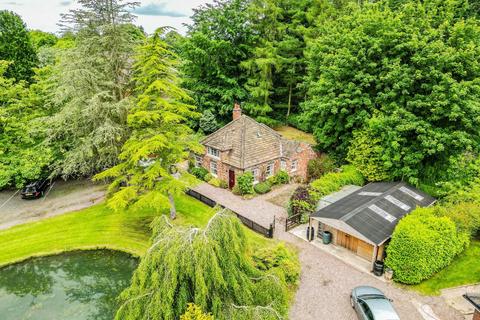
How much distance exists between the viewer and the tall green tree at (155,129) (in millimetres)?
17641

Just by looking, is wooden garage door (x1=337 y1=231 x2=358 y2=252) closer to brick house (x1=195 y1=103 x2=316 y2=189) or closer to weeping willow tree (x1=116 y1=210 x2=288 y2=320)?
weeping willow tree (x1=116 y1=210 x2=288 y2=320)

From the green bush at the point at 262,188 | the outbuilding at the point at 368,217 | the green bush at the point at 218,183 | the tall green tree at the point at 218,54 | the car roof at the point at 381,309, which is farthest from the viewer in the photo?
the tall green tree at the point at 218,54

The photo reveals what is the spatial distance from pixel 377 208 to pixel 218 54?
24.8 meters

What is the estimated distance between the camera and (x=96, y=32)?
2117 cm

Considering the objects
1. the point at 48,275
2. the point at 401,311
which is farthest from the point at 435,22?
the point at 48,275

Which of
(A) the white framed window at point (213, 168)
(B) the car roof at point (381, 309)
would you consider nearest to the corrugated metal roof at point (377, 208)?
(B) the car roof at point (381, 309)

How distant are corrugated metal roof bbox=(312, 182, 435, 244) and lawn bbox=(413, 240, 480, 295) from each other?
2.90m

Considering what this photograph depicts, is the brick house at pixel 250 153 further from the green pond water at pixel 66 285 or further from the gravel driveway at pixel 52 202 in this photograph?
the green pond water at pixel 66 285

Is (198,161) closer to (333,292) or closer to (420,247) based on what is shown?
(333,292)

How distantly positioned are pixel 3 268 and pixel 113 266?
6.38m

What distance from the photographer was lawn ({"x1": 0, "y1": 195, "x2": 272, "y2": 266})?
19.3 m

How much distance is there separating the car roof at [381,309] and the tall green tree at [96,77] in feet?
57.2

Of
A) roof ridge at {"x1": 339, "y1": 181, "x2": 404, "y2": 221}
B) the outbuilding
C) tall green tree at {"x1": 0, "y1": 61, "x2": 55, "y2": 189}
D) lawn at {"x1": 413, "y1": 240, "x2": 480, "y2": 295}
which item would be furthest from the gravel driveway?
lawn at {"x1": 413, "y1": 240, "x2": 480, "y2": 295}

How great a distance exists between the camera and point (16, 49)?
31219mm
